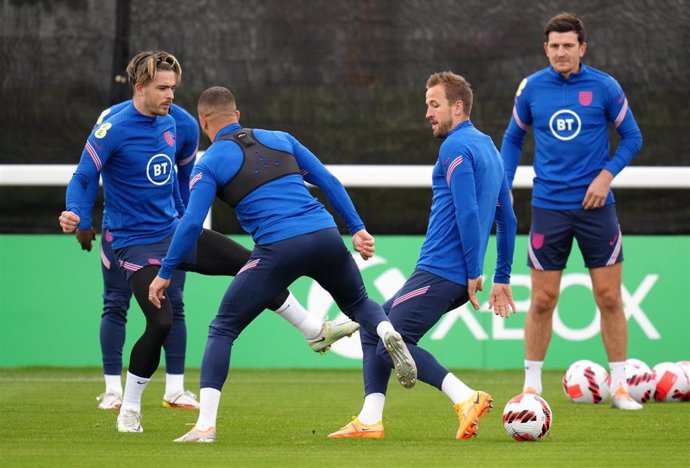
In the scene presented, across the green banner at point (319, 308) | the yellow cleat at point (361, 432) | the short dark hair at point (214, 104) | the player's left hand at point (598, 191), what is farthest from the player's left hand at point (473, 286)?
the green banner at point (319, 308)

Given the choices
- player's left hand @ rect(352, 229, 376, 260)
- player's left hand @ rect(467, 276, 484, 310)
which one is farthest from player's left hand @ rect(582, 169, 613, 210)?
player's left hand @ rect(352, 229, 376, 260)

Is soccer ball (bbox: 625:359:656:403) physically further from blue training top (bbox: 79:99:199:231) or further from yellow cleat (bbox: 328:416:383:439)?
blue training top (bbox: 79:99:199:231)

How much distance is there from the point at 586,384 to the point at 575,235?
1.00 m

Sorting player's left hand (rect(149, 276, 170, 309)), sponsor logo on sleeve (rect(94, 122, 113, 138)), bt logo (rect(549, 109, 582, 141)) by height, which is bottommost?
player's left hand (rect(149, 276, 170, 309))

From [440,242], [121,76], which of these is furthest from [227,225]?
[440,242]

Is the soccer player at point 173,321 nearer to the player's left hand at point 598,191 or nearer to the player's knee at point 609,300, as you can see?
the player's left hand at point 598,191

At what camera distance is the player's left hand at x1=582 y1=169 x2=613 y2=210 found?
8680 millimetres

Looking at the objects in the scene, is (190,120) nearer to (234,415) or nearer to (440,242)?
(234,415)

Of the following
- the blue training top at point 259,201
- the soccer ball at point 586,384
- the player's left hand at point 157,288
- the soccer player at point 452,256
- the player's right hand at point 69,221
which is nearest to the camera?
the blue training top at point 259,201

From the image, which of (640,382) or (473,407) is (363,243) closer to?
(473,407)

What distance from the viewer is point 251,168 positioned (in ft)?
22.2

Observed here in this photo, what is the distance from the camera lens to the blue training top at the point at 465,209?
682cm

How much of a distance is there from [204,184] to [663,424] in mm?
2961

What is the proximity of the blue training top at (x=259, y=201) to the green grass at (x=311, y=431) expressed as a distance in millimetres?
999
